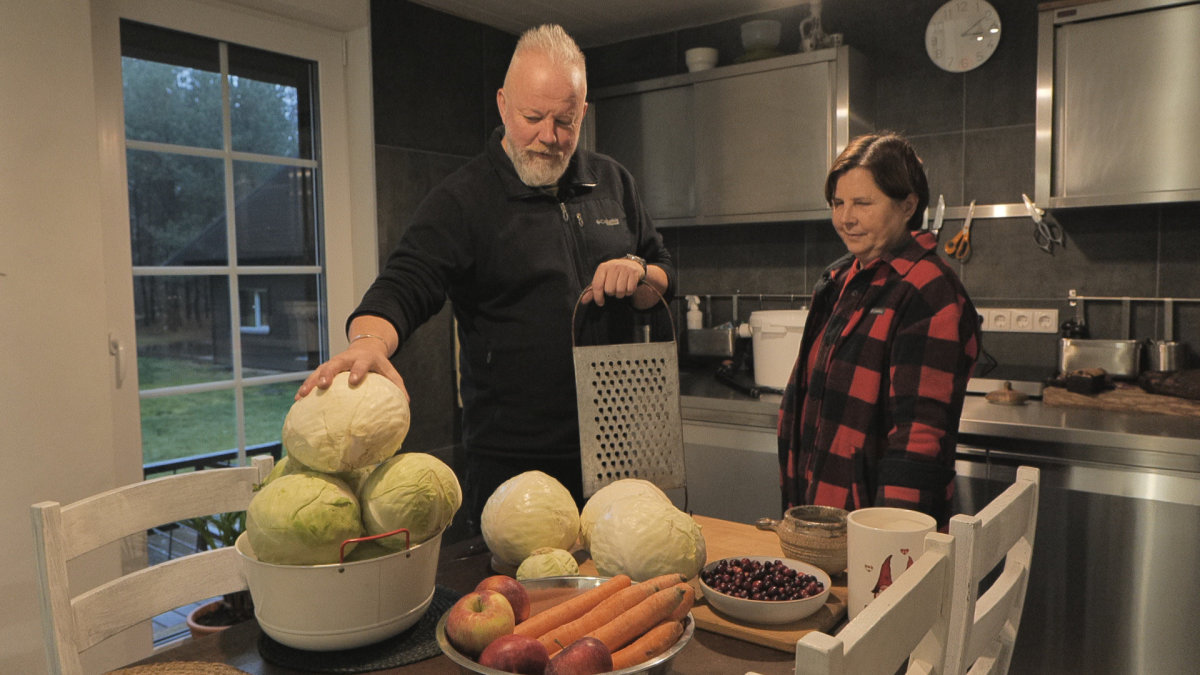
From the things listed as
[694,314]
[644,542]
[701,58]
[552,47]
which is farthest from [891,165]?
[694,314]

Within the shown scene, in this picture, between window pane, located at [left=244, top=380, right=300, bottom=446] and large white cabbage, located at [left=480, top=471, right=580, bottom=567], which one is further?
window pane, located at [left=244, top=380, right=300, bottom=446]

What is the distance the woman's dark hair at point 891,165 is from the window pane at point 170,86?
2073 millimetres

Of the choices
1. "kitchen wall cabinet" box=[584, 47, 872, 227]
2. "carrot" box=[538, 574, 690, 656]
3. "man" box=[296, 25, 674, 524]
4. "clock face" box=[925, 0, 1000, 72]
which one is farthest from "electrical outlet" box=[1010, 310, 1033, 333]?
"carrot" box=[538, 574, 690, 656]

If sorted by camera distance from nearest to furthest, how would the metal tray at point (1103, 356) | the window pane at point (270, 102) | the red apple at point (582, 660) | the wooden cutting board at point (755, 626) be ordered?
the red apple at point (582, 660), the wooden cutting board at point (755, 626), the metal tray at point (1103, 356), the window pane at point (270, 102)

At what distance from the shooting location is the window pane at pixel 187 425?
8.63ft

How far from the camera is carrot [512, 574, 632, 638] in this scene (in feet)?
2.71

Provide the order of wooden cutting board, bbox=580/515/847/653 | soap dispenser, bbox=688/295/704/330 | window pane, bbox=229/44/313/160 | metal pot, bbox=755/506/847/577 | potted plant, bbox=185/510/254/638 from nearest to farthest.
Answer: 1. wooden cutting board, bbox=580/515/847/653
2. metal pot, bbox=755/506/847/577
3. potted plant, bbox=185/510/254/638
4. window pane, bbox=229/44/313/160
5. soap dispenser, bbox=688/295/704/330

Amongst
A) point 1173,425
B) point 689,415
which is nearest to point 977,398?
point 1173,425

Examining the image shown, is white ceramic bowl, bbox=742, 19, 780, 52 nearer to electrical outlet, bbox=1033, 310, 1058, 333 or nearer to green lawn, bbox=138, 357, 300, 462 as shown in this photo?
electrical outlet, bbox=1033, 310, 1058, 333

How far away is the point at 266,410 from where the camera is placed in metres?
2.96

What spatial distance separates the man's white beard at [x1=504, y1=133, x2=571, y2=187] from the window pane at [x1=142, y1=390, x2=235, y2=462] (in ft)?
5.33

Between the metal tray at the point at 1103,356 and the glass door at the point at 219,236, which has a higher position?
the glass door at the point at 219,236

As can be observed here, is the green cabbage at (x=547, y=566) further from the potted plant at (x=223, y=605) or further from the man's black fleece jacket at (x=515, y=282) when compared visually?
the potted plant at (x=223, y=605)

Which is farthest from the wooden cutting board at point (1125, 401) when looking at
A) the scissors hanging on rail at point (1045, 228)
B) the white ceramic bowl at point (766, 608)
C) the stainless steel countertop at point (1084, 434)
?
the white ceramic bowl at point (766, 608)
